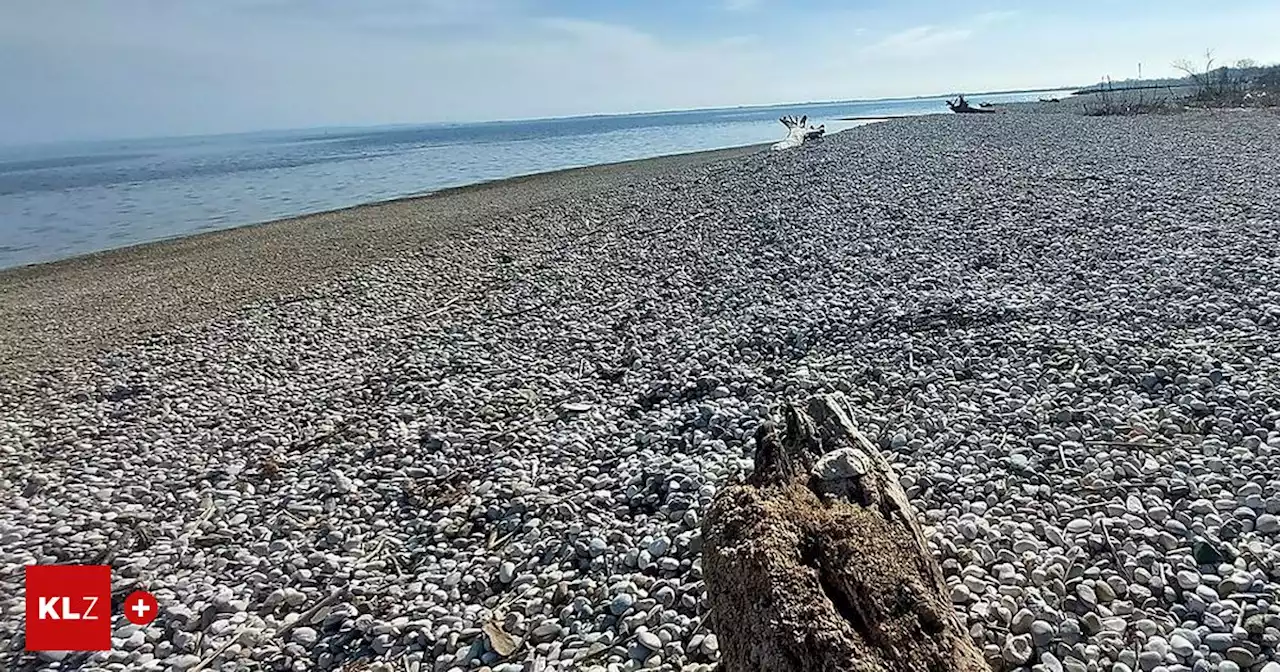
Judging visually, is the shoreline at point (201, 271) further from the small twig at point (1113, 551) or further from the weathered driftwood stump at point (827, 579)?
the small twig at point (1113, 551)

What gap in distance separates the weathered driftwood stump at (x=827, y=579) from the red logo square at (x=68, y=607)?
10.9ft

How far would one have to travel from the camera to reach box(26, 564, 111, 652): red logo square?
368cm

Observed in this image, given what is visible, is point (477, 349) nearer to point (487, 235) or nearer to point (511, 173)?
point (487, 235)

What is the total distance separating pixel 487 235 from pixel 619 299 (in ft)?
22.4

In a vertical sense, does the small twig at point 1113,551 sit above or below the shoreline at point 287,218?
below

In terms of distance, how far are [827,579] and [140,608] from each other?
3.79 metres

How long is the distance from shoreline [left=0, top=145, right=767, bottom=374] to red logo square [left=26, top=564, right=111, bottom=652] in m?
6.23

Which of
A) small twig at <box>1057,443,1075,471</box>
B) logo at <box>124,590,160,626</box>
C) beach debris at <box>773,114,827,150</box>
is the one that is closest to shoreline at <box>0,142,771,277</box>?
beach debris at <box>773,114,827,150</box>

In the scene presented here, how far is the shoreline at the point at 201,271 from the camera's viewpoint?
35.2ft

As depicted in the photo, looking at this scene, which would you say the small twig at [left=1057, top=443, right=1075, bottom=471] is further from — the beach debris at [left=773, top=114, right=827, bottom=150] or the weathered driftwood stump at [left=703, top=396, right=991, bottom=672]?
the beach debris at [left=773, top=114, right=827, bottom=150]

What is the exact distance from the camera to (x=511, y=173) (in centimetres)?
3462

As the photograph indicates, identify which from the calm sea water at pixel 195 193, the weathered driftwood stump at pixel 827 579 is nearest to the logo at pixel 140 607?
the weathered driftwood stump at pixel 827 579

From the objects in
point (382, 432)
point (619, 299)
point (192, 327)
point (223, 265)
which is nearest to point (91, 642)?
point (382, 432)

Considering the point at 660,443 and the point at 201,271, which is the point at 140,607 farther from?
the point at 201,271
